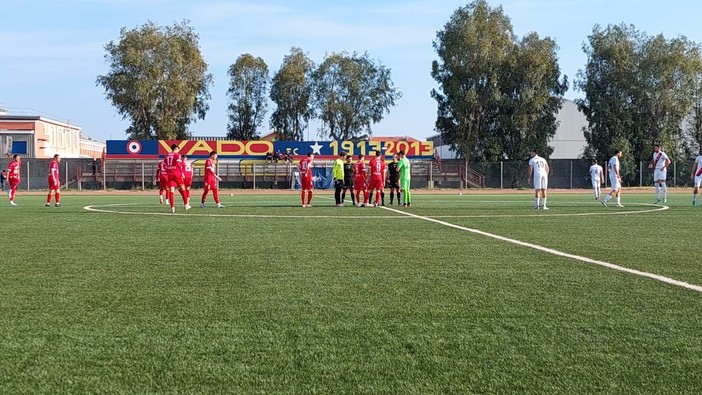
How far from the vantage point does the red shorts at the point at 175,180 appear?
22653 mm

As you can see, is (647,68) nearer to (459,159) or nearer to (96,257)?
(459,159)

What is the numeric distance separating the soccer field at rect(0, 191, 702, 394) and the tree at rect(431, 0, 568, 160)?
52.0 m

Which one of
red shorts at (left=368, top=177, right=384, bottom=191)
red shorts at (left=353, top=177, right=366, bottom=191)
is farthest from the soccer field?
red shorts at (left=353, top=177, right=366, bottom=191)

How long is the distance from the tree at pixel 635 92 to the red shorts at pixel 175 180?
47.5 meters

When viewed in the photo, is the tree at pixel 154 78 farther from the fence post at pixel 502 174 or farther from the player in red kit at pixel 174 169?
the player in red kit at pixel 174 169

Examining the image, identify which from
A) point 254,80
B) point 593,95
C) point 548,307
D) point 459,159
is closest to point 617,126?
point 593,95

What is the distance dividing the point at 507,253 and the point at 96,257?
5.79 m

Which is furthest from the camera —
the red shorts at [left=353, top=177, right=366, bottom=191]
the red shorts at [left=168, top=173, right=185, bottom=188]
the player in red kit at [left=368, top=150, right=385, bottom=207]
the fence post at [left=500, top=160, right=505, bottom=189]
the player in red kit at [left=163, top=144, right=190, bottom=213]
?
the fence post at [left=500, top=160, right=505, bottom=189]

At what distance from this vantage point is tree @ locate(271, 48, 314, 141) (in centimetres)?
7631

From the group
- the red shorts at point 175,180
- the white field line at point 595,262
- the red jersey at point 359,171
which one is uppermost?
the red jersey at point 359,171

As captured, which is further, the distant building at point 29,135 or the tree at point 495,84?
the distant building at point 29,135

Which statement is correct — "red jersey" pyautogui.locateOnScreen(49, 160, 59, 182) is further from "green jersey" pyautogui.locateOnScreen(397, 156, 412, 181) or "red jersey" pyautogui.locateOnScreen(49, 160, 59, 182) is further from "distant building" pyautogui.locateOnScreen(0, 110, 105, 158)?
"distant building" pyautogui.locateOnScreen(0, 110, 105, 158)

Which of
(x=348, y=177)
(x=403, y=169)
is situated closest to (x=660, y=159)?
(x=403, y=169)

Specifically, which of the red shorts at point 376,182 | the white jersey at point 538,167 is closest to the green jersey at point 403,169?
the red shorts at point 376,182
